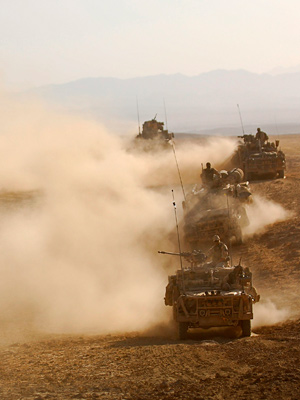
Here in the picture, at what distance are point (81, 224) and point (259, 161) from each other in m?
13.2

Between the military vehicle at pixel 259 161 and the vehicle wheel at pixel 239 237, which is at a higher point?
the military vehicle at pixel 259 161

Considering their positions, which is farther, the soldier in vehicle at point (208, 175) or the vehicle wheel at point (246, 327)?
the soldier in vehicle at point (208, 175)

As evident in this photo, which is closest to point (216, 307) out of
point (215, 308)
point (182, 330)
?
point (215, 308)

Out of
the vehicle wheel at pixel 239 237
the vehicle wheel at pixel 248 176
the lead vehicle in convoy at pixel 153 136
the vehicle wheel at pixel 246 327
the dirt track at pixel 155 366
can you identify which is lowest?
the dirt track at pixel 155 366

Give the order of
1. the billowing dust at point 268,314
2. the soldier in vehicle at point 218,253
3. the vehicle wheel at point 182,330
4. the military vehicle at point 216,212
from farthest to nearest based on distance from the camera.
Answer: the military vehicle at point 216,212 < the soldier in vehicle at point 218,253 < the billowing dust at point 268,314 < the vehicle wheel at point 182,330

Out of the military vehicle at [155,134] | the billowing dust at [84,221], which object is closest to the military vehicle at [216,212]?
the billowing dust at [84,221]

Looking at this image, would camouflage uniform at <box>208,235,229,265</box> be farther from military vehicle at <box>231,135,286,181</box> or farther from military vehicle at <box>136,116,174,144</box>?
military vehicle at <box>136,116,174,144</box>

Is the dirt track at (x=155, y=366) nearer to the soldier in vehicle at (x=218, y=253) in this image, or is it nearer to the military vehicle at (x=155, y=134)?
the soldier in vehicle at (x=218, y=253)

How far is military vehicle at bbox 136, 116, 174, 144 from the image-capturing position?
1834 inches

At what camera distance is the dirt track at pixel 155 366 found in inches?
406

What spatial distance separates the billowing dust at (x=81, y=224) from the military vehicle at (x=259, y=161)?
14.4 ft

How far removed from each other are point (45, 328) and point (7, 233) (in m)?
9.27

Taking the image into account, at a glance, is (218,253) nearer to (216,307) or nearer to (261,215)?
(216,307)

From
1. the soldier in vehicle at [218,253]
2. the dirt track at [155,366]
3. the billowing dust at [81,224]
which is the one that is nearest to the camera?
the dirt track at [155,366]
